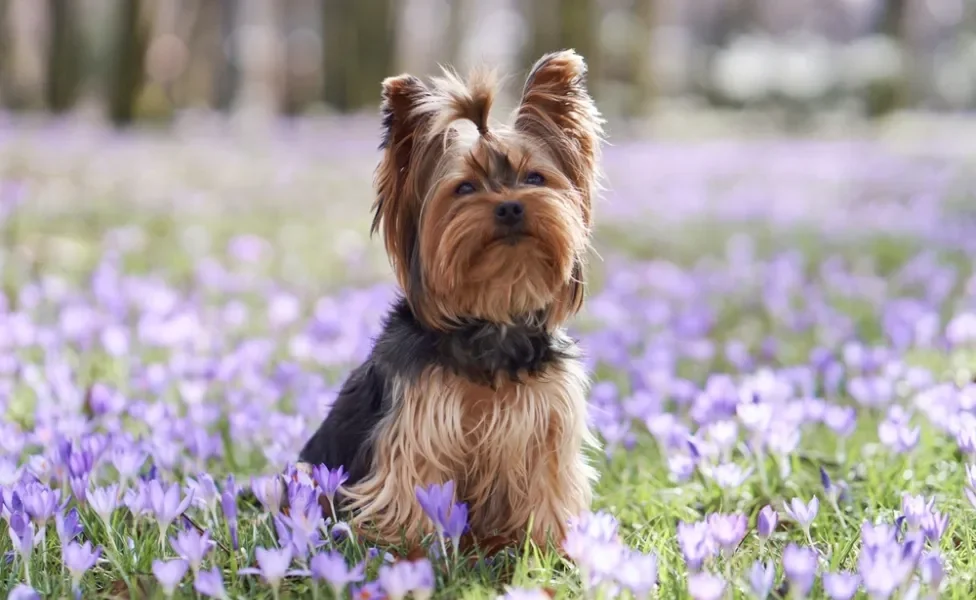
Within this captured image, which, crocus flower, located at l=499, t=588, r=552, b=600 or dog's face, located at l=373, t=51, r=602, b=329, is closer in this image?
crocus flower, located at l=499, t=588, r=552, b=600

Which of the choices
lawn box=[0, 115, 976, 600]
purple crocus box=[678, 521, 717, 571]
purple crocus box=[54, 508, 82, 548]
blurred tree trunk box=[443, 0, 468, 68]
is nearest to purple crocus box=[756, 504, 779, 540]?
lawn box=[0, 115, 976, 600]

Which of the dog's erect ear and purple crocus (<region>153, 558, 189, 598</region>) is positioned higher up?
the dog's erect ear

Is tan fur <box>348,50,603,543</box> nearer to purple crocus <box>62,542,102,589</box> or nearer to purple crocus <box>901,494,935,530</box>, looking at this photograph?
purple crocus <box>62,542,102,589</box>

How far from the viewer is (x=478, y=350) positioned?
3633mm

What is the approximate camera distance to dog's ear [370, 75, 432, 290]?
3.57 meters

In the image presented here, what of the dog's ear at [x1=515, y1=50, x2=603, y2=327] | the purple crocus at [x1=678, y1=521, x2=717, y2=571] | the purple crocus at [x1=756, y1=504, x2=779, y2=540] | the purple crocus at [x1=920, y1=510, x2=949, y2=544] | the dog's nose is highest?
the dog's ear at [x1=515, y1=50, x2=603, y2=327]

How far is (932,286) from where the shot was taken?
26.2 feet

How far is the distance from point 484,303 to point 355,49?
82.1 feet

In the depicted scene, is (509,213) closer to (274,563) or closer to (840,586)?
(274,563)

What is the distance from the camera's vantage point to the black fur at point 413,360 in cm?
362

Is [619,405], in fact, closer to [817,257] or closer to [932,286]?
[932,286]

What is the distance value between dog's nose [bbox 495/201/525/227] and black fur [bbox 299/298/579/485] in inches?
16.2

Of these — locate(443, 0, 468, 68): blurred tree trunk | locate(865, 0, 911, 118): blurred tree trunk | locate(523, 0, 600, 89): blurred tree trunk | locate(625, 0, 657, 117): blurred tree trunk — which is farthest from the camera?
locate(443, 0, 468, 68): blurred tree trunk

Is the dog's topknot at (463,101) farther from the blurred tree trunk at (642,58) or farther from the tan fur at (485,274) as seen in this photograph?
the blurred tree trunk at (642,58)
